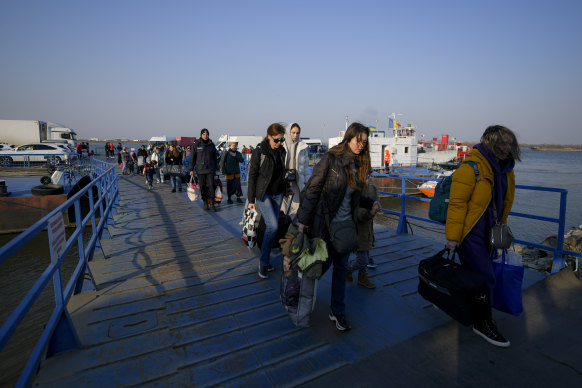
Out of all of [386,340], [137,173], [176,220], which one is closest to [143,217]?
[176,220]

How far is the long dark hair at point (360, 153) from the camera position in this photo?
265 cm

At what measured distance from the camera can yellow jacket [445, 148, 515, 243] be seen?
2.53 metres

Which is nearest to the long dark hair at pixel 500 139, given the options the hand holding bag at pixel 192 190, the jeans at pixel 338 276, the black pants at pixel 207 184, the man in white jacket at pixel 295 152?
the jeans at pixel 338 276

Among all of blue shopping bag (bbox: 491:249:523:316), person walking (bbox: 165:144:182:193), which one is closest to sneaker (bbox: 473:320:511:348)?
blue shopping bag (bbox: 491:249:523:316)

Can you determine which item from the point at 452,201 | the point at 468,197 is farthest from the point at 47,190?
the point at 468,197

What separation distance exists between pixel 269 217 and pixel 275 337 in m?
1.45

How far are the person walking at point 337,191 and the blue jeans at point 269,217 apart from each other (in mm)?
1114

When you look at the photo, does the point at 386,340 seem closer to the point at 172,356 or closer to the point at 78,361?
the point at 172,356

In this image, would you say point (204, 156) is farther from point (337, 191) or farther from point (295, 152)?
point (337, 191)

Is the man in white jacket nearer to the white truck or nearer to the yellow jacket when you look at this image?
the yellow jacket

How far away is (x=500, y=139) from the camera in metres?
2.55

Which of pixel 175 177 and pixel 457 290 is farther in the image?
pixel 175 177

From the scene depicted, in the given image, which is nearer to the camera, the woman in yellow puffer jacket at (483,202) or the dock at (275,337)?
the dock at (275,337)

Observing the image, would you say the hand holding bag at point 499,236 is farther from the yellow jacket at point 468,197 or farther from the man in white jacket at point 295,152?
the man in white jacket at point 295,152
